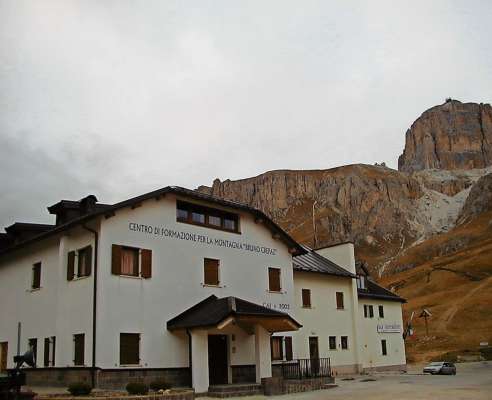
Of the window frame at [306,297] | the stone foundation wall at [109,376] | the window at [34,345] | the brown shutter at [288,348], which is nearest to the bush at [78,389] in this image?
the stone foundation wall at [109,376]

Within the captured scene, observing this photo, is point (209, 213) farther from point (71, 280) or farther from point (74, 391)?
point (74, 391)

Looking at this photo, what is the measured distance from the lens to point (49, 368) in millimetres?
23734

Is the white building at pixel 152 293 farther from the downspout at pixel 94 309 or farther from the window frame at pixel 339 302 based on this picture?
the window frame at pixel 339 302

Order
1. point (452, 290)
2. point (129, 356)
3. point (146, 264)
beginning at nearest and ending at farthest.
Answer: point (129, 356)
point (146, 264)
point (452, 290)

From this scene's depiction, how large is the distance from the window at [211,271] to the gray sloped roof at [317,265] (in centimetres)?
737

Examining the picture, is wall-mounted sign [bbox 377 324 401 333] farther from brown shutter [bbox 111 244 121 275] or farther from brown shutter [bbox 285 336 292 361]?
brown shutter [bbox 111 244 121 275]

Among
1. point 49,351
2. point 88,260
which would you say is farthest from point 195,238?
point 49,351

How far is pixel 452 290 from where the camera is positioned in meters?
94.1

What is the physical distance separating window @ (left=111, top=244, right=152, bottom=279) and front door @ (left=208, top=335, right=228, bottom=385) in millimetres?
4445

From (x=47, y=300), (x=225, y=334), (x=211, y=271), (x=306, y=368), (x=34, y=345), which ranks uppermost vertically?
(x=211, y=271)

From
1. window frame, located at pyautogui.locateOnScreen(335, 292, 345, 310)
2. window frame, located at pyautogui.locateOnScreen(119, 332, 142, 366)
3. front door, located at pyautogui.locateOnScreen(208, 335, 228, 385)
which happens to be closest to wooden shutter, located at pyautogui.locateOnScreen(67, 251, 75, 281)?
window frame, located at pyautogui.locateOnScreen(119, 332, 142, 366)

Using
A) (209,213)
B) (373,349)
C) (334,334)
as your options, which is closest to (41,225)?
(209,213)

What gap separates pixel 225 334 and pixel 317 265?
38.0 feet

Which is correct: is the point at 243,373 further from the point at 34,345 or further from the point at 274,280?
the point at 34,345
